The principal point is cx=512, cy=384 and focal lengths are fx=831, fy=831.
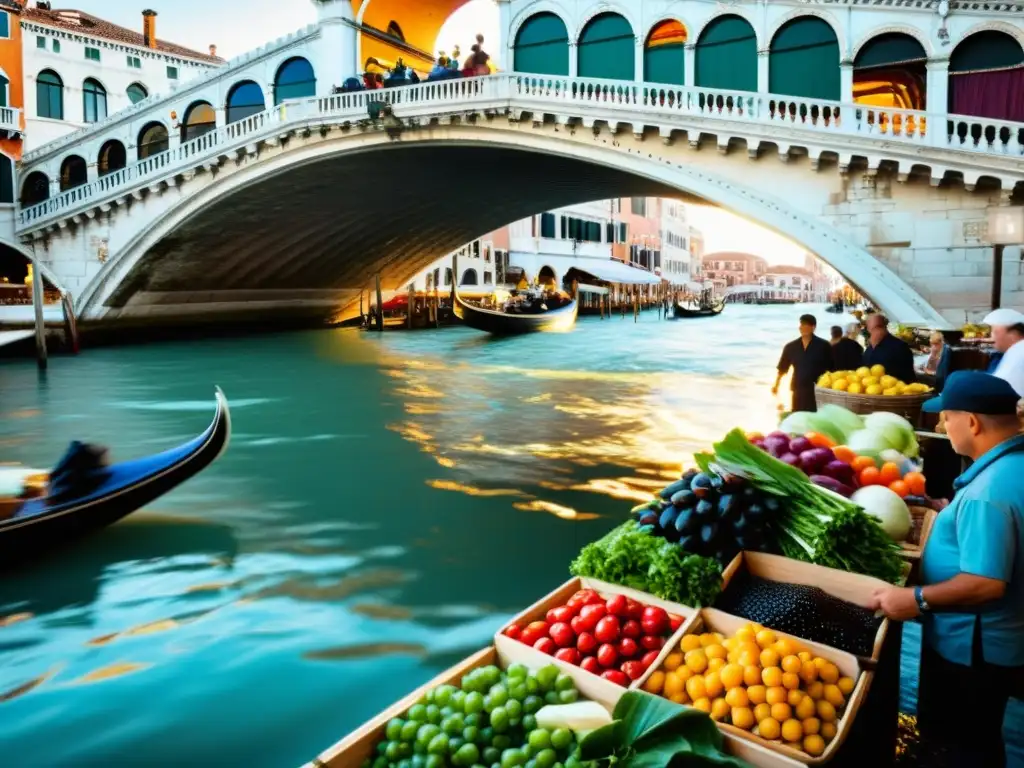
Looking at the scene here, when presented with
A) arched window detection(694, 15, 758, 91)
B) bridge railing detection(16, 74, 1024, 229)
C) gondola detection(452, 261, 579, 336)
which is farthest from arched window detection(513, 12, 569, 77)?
gondola detection(452, 261, 579, 336)

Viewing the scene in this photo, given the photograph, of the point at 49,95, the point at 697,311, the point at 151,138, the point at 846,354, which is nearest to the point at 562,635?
the point at 846,354

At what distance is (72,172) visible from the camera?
19516 mm

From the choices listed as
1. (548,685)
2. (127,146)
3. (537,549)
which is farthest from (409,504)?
(127,146)

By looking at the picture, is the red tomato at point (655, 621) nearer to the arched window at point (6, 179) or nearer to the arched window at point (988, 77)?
the arched window at point (988, 77)

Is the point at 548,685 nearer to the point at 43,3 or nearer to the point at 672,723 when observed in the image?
the point at 672,723

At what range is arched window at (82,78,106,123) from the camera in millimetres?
22922

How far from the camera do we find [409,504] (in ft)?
16.4

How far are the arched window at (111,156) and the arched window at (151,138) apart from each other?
1.25 ft

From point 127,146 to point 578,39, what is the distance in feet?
35.7

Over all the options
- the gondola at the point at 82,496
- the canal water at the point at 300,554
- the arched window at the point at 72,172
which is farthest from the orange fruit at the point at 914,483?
the arched window at the point at 72,172

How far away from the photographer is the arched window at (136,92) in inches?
966

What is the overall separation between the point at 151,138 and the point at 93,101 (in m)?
6.20

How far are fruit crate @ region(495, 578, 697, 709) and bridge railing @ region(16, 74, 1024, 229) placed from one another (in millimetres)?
9581

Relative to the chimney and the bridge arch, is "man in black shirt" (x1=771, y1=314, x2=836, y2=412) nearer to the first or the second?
the bridge arch
